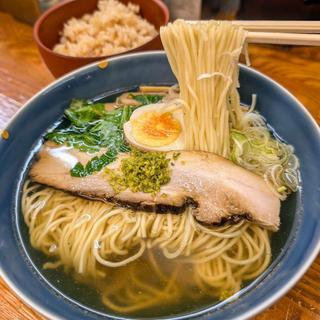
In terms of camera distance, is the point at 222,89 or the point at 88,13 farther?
the point at 88,13

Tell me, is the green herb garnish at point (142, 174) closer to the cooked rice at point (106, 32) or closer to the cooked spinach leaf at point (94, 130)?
the cooked spinach leaf at point (94, 130)

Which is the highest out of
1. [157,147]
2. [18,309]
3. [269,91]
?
[269,91]

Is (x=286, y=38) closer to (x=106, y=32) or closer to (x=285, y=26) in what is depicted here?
(x=285, y=26)

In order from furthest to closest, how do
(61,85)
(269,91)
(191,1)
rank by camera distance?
(191,1) < (61,85) < (269,91)

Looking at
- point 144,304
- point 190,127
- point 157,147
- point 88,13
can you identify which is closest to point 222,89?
point 190,127

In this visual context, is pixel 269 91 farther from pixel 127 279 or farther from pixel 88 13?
pixel 88 13

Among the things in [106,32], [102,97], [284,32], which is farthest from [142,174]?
[106,32]

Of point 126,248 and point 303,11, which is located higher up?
point 303,11

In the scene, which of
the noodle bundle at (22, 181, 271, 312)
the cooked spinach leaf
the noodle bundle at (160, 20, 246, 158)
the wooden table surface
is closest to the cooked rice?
the wooden table surface
